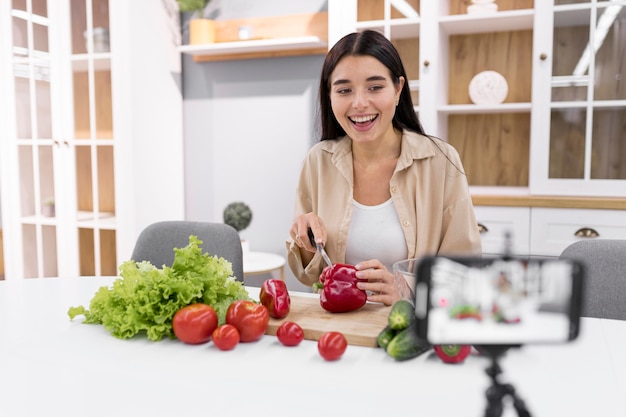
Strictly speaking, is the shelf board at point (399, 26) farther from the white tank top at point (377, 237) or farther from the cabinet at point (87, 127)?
the white tank top at point (377, 237)

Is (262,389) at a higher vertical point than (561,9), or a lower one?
lower

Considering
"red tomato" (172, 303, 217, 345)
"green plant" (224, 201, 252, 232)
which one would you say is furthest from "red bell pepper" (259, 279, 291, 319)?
"green plant" (224, 201, 252, 232)

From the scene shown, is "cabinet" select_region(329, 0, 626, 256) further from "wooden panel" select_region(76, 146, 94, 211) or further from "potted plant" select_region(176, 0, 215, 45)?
"wooden panel" select_region(76, 146, 94, 211)

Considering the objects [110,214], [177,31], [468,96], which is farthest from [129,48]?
[468,96]

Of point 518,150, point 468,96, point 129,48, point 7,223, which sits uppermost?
point 129,48

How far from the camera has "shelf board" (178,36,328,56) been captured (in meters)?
2.98

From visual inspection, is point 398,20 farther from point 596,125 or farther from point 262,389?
point 262,389

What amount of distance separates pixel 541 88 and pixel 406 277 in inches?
72.7

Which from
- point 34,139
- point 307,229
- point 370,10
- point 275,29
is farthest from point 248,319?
point 34,139

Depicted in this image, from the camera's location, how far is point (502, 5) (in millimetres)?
2832

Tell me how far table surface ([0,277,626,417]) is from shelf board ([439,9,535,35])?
1873 millimetres

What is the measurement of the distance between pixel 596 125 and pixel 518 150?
0.42m

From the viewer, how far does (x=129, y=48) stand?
303cm

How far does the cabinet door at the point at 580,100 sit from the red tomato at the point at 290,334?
1.90m
